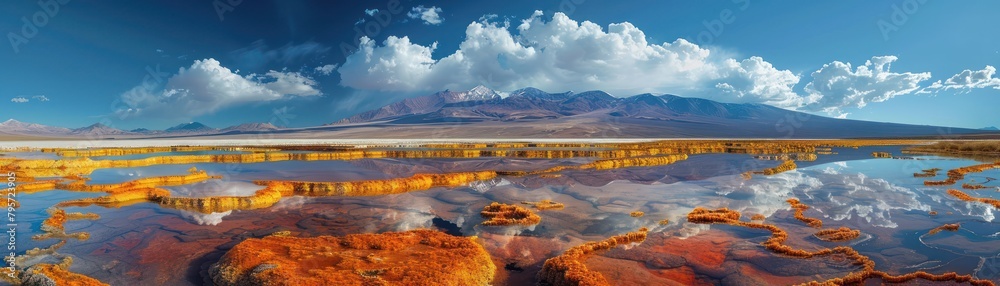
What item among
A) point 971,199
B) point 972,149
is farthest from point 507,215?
point 972,149

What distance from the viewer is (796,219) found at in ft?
42.9

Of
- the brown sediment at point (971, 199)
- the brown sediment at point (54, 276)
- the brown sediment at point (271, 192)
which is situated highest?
the brown sediment at point (271, 192)

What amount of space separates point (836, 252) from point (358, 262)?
30.7 feet

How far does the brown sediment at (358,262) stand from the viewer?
738 centimetres

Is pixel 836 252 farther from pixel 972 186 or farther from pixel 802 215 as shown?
pixel 972 186

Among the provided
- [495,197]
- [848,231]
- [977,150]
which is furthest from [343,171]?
[977,150]

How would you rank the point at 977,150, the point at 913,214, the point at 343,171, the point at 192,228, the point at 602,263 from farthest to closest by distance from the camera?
the point at 977,150, the point at 343,171, the point at 913,214, the point at 192,228, the point at 602,263

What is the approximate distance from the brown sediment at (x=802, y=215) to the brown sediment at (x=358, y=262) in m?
8.95

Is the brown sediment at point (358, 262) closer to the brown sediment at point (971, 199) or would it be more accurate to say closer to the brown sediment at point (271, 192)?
the brown sediment at point (271, 192)

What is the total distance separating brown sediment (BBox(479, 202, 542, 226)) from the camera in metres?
12.7

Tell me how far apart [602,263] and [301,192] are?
→ 1423 cm

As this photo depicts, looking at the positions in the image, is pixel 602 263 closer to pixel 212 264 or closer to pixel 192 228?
pixel 212 264

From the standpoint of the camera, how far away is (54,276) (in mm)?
7969

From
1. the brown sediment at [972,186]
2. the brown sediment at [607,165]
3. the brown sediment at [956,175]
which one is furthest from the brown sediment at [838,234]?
the brown sediment at [607,165]
